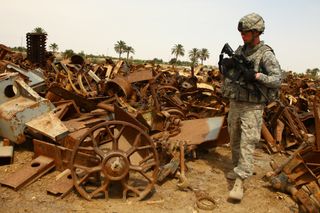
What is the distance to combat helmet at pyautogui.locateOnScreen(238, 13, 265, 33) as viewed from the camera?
441cm

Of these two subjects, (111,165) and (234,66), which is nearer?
(111,165)

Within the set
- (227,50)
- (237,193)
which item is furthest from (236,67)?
(237,193)

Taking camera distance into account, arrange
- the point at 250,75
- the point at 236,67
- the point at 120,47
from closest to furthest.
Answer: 1. the point at 250,75
2. the point at 236,67
3. the point at 120,47

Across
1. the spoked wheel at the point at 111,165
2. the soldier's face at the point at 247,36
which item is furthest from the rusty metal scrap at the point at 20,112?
the soldier's face at the point at 247,36

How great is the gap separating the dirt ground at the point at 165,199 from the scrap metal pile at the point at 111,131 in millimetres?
119

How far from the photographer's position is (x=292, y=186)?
183 inches

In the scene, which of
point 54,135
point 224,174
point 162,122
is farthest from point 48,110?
point 224,174

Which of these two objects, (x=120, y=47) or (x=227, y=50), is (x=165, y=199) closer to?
(x=227, y=50)

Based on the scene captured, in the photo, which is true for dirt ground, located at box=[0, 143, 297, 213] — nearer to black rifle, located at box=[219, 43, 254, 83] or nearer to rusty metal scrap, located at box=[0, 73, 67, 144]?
rusty metal scrap, located at box=[0, 73, 67, 144]

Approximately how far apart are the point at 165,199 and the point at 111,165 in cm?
85

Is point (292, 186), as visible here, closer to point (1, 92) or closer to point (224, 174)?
point (224, 174)

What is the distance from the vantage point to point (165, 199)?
4473 millimetres

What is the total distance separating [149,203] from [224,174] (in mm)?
1652

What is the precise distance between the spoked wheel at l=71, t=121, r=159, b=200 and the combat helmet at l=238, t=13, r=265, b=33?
1.86m
